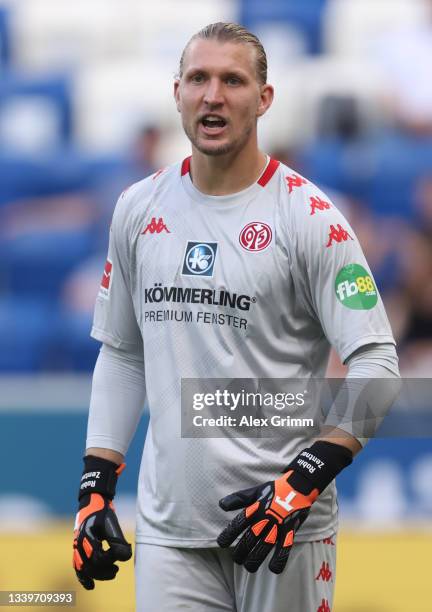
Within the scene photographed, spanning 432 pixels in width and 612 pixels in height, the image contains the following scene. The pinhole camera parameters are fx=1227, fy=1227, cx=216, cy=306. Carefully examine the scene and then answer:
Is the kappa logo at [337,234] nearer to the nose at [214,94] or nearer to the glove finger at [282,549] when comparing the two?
the nose at [214,94]

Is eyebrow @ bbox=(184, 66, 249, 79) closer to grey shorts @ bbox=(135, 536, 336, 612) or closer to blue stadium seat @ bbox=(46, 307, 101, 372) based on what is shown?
grey shorts @ bbox=(135, 536, 336, 612)

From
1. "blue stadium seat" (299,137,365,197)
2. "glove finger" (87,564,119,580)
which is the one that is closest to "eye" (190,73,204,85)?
"glove finger" (87,564,119,580)

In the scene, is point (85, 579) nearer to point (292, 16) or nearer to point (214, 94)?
point (214, 94)

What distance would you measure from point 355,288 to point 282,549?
62cm

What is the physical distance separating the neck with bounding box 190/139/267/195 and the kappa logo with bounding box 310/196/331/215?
0.60 ft

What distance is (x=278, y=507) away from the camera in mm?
2691

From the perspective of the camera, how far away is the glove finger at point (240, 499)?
107 inches

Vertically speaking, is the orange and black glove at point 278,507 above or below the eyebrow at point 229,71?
below

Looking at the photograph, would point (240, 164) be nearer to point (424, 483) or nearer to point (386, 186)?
point (424, 483)

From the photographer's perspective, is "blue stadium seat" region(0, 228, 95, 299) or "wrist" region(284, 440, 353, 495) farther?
"blue stadium seat" region(0, 228, 95, 299)

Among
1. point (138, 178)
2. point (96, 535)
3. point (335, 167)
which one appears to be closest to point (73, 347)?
point (138, 178)

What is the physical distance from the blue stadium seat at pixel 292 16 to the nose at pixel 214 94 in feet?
22.3

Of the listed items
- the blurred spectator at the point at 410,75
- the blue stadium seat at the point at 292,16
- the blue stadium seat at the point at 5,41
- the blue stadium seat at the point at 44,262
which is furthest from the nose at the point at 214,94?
the blue stadium seat at the point at 5,41

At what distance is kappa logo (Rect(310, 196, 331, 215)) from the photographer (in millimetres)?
2910
